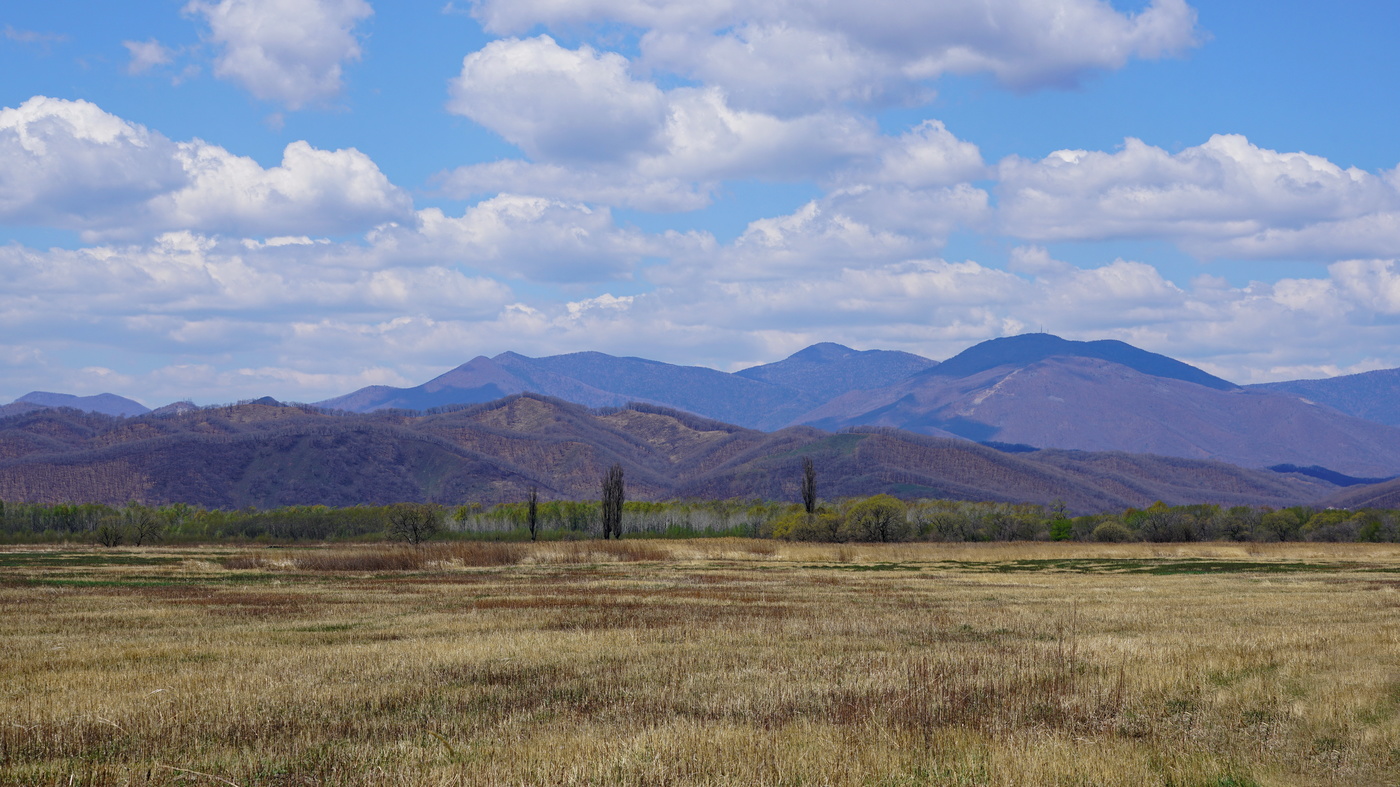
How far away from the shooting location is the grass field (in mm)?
12742

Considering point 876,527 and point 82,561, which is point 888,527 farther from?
point 82,561

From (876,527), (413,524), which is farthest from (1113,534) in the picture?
(413,524)

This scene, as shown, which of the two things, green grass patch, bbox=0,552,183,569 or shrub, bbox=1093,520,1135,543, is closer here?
green grass patch, bbox=0,552,183,569

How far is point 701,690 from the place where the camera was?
718 inches

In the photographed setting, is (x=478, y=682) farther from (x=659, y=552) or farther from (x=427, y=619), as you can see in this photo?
(x=659, y=552)

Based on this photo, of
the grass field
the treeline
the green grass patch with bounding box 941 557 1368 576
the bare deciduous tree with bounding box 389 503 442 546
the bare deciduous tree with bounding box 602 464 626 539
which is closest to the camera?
the grass field

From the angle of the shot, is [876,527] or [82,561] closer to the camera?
[82,561]

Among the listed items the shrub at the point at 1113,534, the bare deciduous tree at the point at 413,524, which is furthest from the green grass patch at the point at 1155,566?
the bare deciduous tree at the point at 413,524

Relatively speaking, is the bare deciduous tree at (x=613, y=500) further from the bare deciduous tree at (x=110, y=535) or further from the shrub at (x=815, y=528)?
the bare deciduous tree at (x=110, y=535)

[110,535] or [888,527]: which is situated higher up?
[110,535]

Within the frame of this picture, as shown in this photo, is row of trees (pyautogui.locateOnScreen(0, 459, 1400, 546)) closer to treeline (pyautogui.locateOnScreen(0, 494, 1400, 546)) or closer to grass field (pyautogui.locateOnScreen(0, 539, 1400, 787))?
treeline (pyautogui.locateOnScreen(0, 494, 1400, 546))

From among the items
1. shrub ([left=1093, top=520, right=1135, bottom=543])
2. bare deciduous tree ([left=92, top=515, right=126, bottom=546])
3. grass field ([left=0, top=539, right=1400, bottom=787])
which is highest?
grass field ([left=0, top=539, right=1400, bottom=787])

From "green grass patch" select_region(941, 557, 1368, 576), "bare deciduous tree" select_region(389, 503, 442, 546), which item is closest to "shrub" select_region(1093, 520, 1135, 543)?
"green grass patch" select_region(941, 557, 1368, 576)

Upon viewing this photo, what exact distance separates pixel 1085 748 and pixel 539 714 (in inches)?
321
